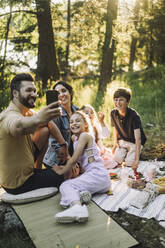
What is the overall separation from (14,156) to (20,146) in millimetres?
126

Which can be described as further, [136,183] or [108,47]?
[108,47]

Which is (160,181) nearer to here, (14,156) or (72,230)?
(72,230)

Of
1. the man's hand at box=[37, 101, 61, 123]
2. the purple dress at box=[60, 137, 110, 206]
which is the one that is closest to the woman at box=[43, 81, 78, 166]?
the purple dress at box=[60, 137, 110, 206]

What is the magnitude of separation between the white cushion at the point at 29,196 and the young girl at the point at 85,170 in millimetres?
189

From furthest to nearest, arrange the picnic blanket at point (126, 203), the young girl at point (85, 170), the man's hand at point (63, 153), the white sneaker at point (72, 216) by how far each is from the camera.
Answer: the man's hand at point (63, 153), the young girl at point (85, 170), the picnic blanket at point (126, 203), the white sneaker at point (72, 216)

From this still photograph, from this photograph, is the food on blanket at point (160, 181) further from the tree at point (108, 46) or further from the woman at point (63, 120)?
the tree at point (108, 46)

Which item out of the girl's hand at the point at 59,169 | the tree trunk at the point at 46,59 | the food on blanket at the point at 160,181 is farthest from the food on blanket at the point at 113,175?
the tree trunk at the point at 46,59

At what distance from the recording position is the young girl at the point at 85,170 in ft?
A: 9.66

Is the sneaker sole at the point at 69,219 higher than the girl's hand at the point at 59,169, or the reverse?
the girl's hand at the point at 59,169

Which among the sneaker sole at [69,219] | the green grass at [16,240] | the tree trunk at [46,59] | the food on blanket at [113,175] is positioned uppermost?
the tree trunk at [46,59]

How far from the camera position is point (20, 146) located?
9.35 ft

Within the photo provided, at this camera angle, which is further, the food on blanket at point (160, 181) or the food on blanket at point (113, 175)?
the food on blanket at point (113, 175)

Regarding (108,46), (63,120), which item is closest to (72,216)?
(63,120)

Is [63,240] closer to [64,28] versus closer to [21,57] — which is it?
[21,57]
